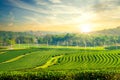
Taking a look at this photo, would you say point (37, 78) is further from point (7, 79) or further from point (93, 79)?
point (93, 79)

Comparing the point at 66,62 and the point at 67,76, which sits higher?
the point at 67,76

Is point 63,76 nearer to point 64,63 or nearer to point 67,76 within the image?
point 67,76

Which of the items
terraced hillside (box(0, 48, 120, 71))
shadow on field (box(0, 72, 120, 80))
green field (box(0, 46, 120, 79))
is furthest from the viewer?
terraced hillside (box(0, 48, 120, 71))

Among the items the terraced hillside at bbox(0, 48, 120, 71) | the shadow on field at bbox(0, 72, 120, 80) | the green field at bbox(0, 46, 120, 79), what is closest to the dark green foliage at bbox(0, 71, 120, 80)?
the shadow on field at bbox(0, 72, 120, 80)

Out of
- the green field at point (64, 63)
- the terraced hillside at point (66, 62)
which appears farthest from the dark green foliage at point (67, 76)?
the terraced hillside at point (66, 62)

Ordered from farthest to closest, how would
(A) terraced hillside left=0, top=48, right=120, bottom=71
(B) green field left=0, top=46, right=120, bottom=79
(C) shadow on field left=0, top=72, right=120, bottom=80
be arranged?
→ (A) terraced hillside left=0, top=48, right=120, bottom=71 → (B) green field left=0, top=46, right=120, bottom=79 → (C) shadow on field left=0, top=72, right=120, bottom=80

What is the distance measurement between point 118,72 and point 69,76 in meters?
4.40

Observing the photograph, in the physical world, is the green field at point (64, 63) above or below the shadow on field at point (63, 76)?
below

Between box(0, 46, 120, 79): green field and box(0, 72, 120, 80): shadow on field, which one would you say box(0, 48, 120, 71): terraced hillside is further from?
box(0, 72, 120, 80): shadow on field

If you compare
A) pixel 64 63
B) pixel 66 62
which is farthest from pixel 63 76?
pixel 66 62

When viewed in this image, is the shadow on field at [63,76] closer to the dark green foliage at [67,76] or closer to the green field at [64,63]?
the dark green foliage at [67,76]

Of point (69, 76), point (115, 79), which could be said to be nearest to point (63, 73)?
point (69, 76)

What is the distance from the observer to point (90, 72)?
2428cm

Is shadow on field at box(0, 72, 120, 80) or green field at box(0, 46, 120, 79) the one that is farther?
green field at box(0, 46, 120, 79)
